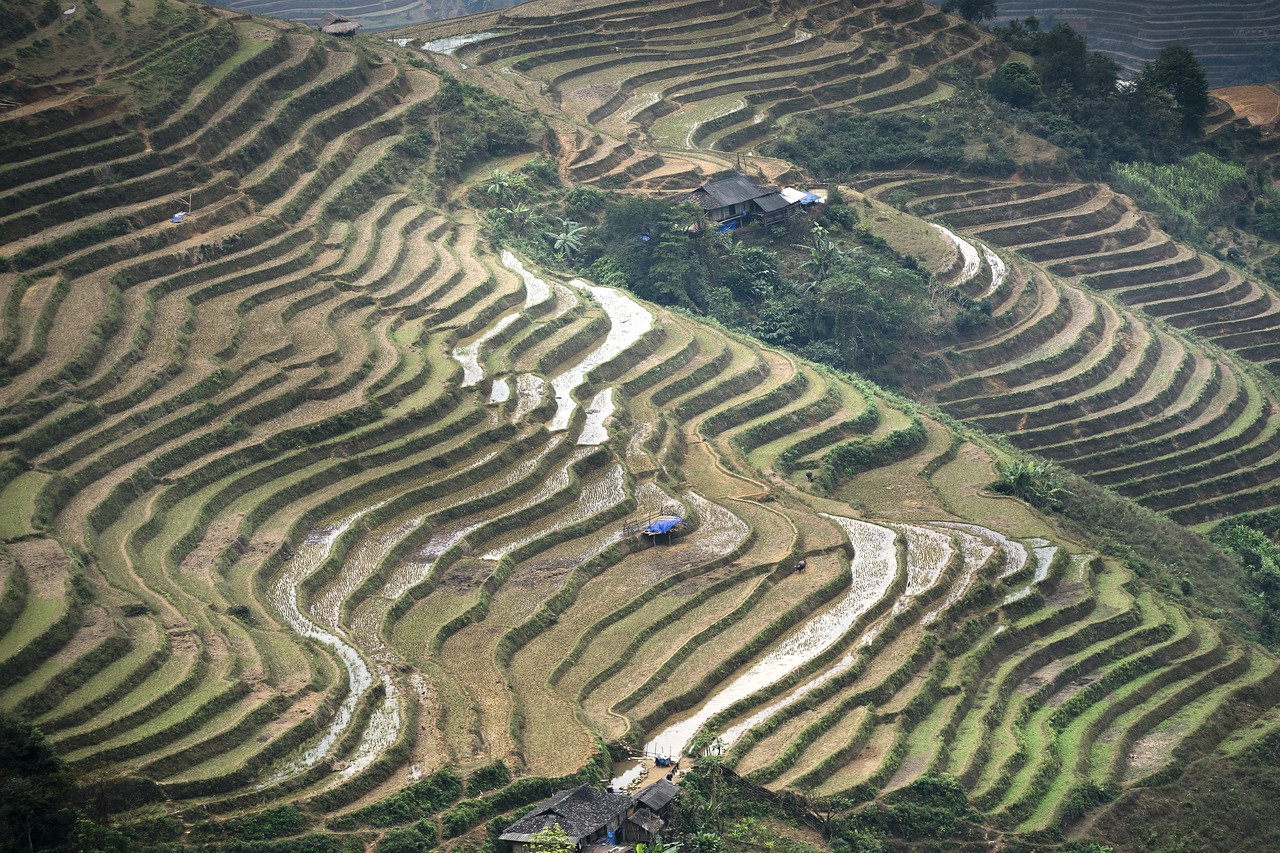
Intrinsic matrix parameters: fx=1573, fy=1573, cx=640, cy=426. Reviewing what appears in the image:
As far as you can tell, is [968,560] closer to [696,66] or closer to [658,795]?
[658,795]

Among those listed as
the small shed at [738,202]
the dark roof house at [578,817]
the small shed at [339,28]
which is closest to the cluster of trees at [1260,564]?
the small shed at [738,202]

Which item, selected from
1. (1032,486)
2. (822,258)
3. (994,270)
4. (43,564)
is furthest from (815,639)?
(994,270)

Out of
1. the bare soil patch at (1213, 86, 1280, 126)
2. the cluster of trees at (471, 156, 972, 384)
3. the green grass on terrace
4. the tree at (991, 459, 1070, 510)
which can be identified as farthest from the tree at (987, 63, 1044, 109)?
the green grass on terrace

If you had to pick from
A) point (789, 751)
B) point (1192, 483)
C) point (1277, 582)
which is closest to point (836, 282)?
point (1192, 483)

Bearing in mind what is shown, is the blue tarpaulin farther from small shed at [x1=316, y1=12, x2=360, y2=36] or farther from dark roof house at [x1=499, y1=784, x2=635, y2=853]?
small shed at [x1=316, y1=12, x2=360, y2=36]

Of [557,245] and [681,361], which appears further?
[557,245]

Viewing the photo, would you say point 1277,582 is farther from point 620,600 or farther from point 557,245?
point 557,245
